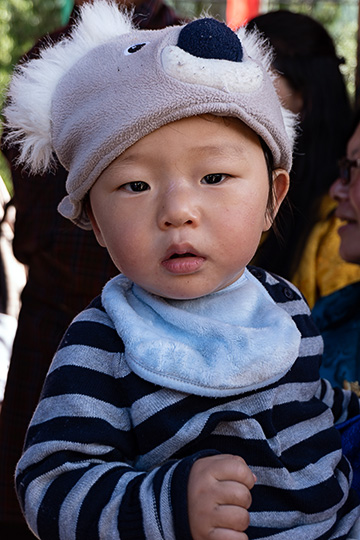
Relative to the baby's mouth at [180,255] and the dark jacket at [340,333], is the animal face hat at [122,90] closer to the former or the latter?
the baby's mouth at [180,255]

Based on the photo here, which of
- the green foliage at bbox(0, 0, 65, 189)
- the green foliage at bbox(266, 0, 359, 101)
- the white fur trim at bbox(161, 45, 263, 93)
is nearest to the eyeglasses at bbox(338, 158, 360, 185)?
the white fur trim at bbox(161, 45, 263, 93)

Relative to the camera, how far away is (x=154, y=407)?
1.35 metres

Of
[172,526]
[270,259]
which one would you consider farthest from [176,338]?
[270,259]

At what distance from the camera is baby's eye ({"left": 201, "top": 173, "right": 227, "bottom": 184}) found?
1.38 meters

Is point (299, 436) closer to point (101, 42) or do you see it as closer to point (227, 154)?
point (227, 154)

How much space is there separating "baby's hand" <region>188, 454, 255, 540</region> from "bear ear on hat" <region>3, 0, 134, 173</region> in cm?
73

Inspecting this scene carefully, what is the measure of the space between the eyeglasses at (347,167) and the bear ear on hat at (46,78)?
1304 millimetres

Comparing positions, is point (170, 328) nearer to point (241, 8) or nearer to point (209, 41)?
point (209, 41)

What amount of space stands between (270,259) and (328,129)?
2.40 feet

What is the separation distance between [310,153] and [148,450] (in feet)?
7.07

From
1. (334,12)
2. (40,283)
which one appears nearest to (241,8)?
(40,283)

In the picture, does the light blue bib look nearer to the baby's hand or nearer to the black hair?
the baby's hand

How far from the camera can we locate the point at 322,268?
115 inches

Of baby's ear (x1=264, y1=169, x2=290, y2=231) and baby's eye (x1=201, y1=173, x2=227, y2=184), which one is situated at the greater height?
baby's eye (x1=201, y1=173, x2=227, y2=184)
